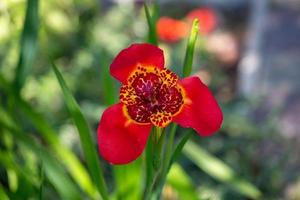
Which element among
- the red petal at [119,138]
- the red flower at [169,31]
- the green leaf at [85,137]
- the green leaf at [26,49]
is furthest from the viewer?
the red flower at [169,31]

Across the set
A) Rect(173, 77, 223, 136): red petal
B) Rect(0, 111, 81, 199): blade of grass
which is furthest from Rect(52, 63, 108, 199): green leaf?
Rect(173, 77, 223, 136): red petal

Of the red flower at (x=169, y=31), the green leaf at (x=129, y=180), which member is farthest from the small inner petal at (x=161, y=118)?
the red flower at (x=169, y=31)

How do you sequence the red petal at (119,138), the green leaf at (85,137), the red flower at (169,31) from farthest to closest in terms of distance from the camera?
the red flower at (169,31), the green leaf at (85,137), the red petal at (119,138)

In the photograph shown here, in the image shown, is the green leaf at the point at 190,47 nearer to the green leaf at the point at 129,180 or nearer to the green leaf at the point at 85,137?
the green leaf at the point at 85,137

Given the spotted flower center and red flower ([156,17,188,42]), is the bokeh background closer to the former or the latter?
red flower ([156,17,188,42])

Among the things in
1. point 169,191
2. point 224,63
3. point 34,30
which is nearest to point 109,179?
point 169,191

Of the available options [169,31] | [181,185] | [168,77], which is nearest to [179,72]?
[169,31]
